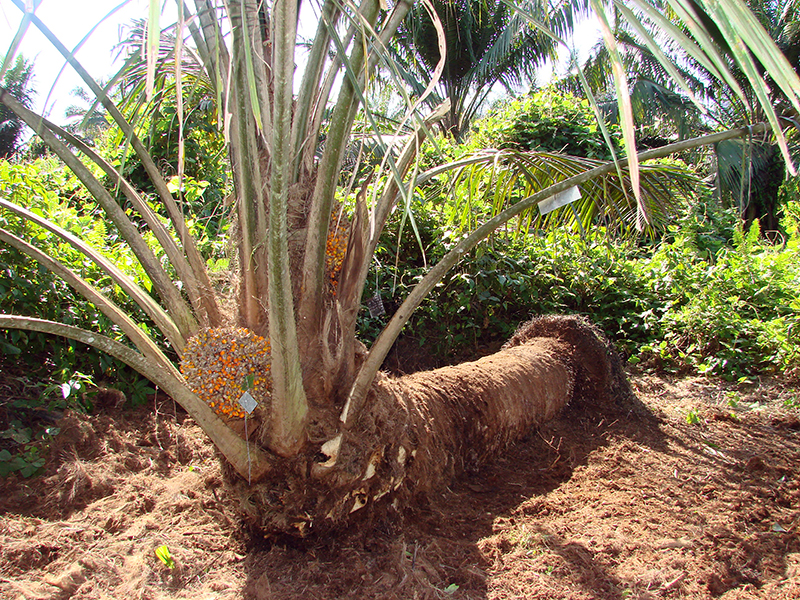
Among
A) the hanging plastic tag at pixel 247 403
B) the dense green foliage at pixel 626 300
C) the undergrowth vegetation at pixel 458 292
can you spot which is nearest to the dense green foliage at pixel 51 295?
the undergrowth vegetation at pixel 458 292

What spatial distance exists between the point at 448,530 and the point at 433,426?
1.59 feet

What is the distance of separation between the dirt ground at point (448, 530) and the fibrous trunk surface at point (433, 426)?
0.13 meters

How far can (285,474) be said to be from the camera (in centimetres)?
188

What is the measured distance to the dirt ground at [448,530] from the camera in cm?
174

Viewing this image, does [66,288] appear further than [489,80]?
No

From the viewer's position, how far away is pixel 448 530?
215 cm

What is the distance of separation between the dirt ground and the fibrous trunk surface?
126mm

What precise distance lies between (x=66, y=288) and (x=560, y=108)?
685 centimetres

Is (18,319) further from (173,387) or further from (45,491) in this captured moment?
(45,491)

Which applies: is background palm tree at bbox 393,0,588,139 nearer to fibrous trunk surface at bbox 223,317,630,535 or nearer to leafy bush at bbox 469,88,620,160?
leafy bush at bbox 469,88,620,160

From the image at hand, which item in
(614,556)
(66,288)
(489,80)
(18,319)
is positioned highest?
(489,80)

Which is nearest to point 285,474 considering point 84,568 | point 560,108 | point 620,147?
point 84,568

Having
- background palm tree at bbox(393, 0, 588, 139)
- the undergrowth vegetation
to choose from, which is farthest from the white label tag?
background palm tree at bbox(393, 0, 588, 139)

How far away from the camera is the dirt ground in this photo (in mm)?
1742
